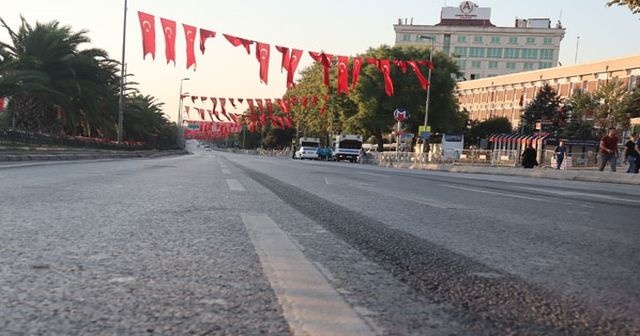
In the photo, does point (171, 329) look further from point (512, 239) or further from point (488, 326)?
point (512, 239)

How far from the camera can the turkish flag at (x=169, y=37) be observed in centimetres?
2292

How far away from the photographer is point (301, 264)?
268cm

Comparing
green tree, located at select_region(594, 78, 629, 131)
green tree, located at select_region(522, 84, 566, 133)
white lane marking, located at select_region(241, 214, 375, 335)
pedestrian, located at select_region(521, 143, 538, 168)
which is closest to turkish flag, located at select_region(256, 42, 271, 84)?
pedestrian, located at select_region(521, 143, 538, 168)

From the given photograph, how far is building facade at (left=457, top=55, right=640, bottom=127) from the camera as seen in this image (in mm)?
54688

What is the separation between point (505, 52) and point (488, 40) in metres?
4.03

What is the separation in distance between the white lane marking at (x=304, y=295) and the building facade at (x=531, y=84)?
184 feet

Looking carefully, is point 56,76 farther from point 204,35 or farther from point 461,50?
point 461,50

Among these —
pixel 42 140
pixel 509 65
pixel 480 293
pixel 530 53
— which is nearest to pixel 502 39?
pixel 509 65

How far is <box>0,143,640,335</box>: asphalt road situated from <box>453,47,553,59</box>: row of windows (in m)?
109

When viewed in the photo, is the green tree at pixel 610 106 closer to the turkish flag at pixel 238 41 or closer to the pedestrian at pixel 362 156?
the pedestrian at pixel 362 156

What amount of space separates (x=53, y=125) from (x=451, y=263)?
3274 cm

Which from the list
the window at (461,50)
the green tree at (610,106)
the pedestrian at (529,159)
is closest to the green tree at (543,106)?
the green tree at (610,106)

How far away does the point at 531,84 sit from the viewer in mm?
71750

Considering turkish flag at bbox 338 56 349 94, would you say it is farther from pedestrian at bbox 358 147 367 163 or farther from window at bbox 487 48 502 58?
window at bbox 487 48 502 58
